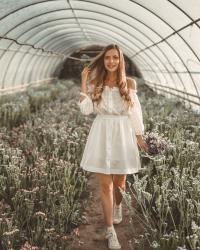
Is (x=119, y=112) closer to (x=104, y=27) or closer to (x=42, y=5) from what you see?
(x=42, y=5)

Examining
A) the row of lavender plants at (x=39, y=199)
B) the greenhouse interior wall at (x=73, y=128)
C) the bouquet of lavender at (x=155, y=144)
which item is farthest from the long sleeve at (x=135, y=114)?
the row of lavender plants at (x=39, y=199)

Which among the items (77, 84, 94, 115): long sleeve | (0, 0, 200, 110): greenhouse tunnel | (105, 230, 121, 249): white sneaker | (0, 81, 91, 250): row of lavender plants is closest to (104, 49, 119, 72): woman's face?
(77, 84, 94, 115): long sleeve

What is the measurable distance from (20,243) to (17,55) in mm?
10196

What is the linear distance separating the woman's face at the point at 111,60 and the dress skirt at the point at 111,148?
17.1 inches

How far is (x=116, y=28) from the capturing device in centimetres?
1224

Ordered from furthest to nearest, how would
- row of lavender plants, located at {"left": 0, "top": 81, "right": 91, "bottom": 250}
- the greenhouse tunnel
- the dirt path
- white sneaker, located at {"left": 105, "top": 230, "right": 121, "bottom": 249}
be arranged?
the greenhouse tunnel < the dirt path < white sneaker, located at {"left": 105, "top": 230, "right": 121, "bottom": 249} < row of lavender plants, located at {"left": 0, "top": 81, "right": 91, "bottom": 250}

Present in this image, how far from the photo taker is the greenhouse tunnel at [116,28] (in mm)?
7289

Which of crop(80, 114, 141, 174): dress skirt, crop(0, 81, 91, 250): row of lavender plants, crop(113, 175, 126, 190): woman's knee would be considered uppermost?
crop(80, 114, 141, 174): dress skirt

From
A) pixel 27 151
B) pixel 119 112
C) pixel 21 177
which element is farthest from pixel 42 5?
pixel 119 112

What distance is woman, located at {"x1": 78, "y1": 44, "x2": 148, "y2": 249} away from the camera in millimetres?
3477

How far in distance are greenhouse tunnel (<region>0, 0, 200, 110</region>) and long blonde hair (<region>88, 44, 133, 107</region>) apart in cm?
266

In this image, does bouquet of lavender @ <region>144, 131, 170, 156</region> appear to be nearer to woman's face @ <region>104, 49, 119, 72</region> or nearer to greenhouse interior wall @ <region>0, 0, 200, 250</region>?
greenhouse interior wall @ <region>0, 0, 200, 250</region>

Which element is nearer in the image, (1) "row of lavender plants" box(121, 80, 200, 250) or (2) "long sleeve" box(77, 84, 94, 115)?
(1) "row of lavender plants" box(121, 80, 200, 250)

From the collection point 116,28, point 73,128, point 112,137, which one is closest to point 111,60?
point 112,137
